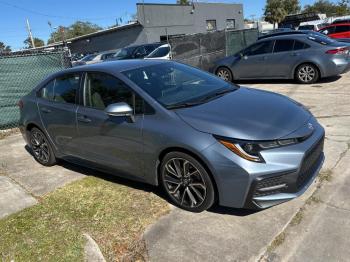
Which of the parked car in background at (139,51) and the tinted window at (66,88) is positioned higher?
the tinted window at (66,88)

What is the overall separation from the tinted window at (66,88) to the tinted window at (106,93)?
258mm

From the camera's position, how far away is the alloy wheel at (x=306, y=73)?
10812 millimetres

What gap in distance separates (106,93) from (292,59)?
778 cm

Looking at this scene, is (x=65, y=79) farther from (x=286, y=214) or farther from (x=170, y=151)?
(x=286, y=214)

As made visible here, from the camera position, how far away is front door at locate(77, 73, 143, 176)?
425 centimetres

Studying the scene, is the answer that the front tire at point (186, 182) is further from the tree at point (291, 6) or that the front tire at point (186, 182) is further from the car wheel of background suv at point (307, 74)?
the tree at point (291, 6)

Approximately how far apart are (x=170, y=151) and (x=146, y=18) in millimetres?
30805

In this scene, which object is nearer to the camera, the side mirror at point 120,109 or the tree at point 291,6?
the side mirror at point 120,109

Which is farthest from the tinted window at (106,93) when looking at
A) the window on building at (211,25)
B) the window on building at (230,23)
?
the window on building at (230,23)

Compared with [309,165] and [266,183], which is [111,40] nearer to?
[309,165]

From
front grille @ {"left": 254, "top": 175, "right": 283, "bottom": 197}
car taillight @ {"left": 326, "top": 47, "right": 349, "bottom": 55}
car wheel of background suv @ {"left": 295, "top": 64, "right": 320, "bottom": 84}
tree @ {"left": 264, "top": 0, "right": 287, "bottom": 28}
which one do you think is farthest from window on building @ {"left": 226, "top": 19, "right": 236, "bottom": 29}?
front grille @ {"left": 254, "top": 175, "right": 283, "bottom": 197}

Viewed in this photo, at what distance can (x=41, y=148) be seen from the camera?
5980 mm

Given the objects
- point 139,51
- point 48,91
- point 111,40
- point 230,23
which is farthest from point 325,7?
point 48,91

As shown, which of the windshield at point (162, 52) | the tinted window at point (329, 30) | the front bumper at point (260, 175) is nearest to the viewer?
the front bumper at point (260, 175)
